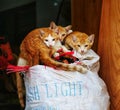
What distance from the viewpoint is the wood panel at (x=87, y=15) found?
147 cm

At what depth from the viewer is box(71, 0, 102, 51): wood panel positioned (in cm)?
147

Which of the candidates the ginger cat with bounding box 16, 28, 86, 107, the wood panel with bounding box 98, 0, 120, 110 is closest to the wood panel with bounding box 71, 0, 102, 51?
the wood panel with bounding box 98, 0, 120, 110

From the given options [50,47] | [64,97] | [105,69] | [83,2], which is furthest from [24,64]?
[83,2]

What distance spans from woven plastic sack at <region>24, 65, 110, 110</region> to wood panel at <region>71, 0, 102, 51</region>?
34cm

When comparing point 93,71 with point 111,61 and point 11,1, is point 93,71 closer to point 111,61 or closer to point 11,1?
point 111,61

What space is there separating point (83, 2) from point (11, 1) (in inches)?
17.0

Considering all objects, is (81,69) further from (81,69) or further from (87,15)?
(87,15)

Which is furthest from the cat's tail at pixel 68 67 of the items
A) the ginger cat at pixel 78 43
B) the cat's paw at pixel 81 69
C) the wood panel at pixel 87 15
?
the wood panel at pixel 87 15

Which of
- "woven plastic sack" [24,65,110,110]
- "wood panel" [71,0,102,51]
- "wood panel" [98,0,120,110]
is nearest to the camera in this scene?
"woven plastic sack" [24,65,110,110]

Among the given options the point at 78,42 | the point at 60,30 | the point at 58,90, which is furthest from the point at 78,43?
the point at 58,90

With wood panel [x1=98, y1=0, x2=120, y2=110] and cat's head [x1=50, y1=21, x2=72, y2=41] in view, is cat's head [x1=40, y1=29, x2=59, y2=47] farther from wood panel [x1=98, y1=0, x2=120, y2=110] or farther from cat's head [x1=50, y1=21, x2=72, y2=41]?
wood panel [x1=98, y1=0, x2=120, y2=110]

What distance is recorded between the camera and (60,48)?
50.6 inches

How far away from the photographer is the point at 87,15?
5.06 ft

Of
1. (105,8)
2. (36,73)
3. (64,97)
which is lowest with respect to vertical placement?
(64,97)
